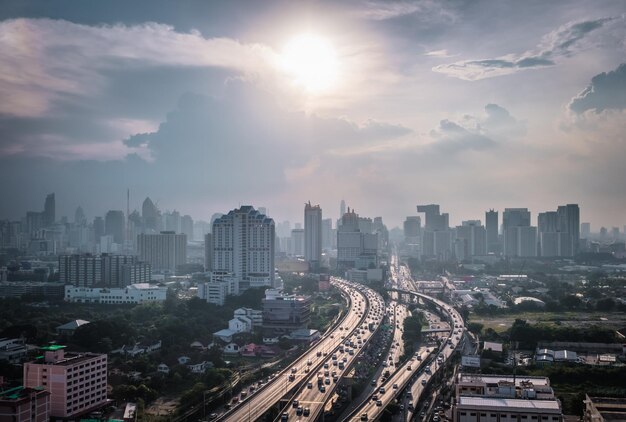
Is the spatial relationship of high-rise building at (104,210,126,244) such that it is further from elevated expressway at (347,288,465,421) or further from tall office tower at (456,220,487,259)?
elevated expressway at (347,288,465,421)

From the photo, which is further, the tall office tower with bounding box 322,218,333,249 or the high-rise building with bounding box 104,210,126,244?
the tall office tower with bounding box 322,218,333,249

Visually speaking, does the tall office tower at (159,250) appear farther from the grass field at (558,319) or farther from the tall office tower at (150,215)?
the grass field at (558,319)

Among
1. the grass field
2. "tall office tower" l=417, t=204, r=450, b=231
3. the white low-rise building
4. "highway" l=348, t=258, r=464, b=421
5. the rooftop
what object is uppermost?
"tall office tower" l=417, t=204, r=450, b=231

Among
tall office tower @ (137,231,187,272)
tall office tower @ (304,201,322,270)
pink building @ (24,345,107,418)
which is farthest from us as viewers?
tall office tower @ (304,201,322,270)

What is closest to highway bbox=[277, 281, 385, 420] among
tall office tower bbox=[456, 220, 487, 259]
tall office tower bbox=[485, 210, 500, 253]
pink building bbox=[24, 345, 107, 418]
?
pink building bbox=[24, 345, 107, 418]

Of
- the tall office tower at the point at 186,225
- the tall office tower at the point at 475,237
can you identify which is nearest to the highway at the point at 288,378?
the tall office tower at the point at 475,237

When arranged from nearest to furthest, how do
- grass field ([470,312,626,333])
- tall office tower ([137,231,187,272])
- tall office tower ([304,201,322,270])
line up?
→ grass field ([470,312,626,333]) < tall office tower ([137,231,187,272]) < tall office tower ([304,201,322,270])

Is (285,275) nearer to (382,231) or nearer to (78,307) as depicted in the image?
(78,307)

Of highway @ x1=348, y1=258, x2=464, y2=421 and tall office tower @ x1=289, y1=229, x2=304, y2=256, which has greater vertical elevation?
tall office tower @ x1=289, y1=229, x2=304, y2=256
